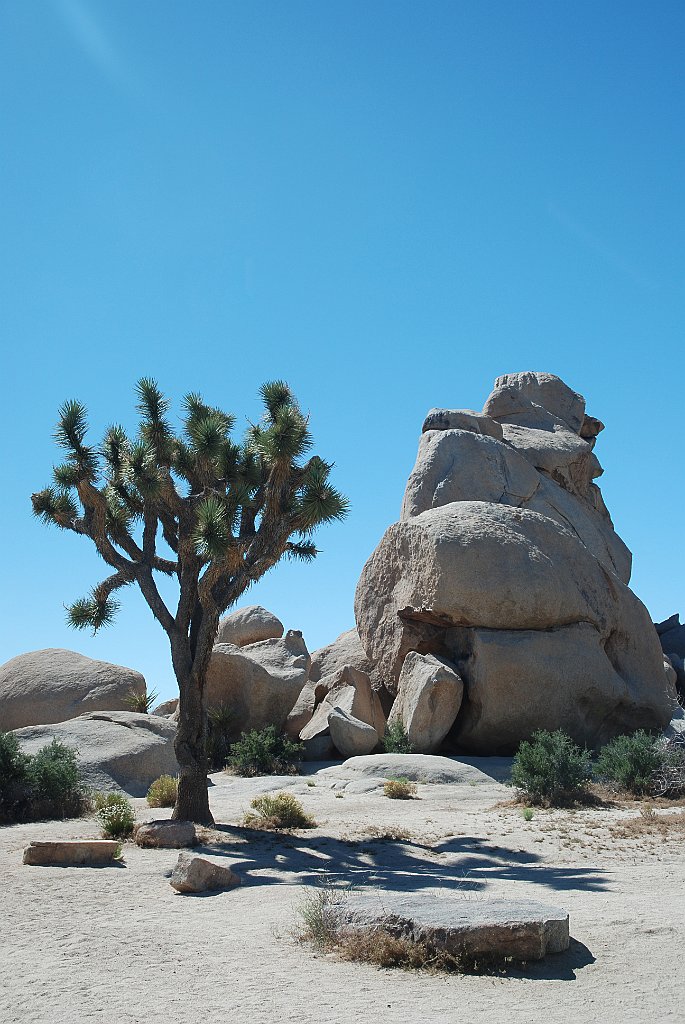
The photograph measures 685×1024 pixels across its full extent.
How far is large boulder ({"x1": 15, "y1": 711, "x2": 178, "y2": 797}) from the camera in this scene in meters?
15.1

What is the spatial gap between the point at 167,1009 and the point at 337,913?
5.26 ft

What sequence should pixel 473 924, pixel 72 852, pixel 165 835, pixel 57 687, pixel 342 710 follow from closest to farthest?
pixel 473 924 → pixel 72 852 → pixel 165 835 → pixel 57 687 → pixel 342 710

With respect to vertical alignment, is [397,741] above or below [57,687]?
below

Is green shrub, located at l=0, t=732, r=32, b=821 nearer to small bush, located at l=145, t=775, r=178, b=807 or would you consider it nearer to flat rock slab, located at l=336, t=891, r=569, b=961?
small bush, located at l=145, t=775, r=178, b=807

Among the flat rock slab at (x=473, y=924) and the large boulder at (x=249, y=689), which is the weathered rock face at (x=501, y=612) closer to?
the large boulder at (x=249, y=689)

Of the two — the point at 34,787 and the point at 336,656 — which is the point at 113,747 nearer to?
the point at 34,787

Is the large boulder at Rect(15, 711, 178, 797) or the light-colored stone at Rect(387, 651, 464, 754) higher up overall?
the light-colored stone at Rect(387, 651, 464, 754)

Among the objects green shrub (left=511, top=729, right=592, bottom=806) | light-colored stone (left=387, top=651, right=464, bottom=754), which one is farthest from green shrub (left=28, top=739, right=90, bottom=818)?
light-colored stone (left=387, top=651, right=464, bottom=754)

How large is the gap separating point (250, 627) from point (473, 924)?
21611 mm

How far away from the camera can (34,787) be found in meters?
13.0

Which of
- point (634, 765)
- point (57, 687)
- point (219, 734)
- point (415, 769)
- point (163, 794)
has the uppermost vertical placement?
point (57, 687)

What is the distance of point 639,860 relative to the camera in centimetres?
987

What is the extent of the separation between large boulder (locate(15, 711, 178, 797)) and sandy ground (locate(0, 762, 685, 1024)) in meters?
2.26

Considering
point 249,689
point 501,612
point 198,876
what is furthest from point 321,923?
point 249,689
